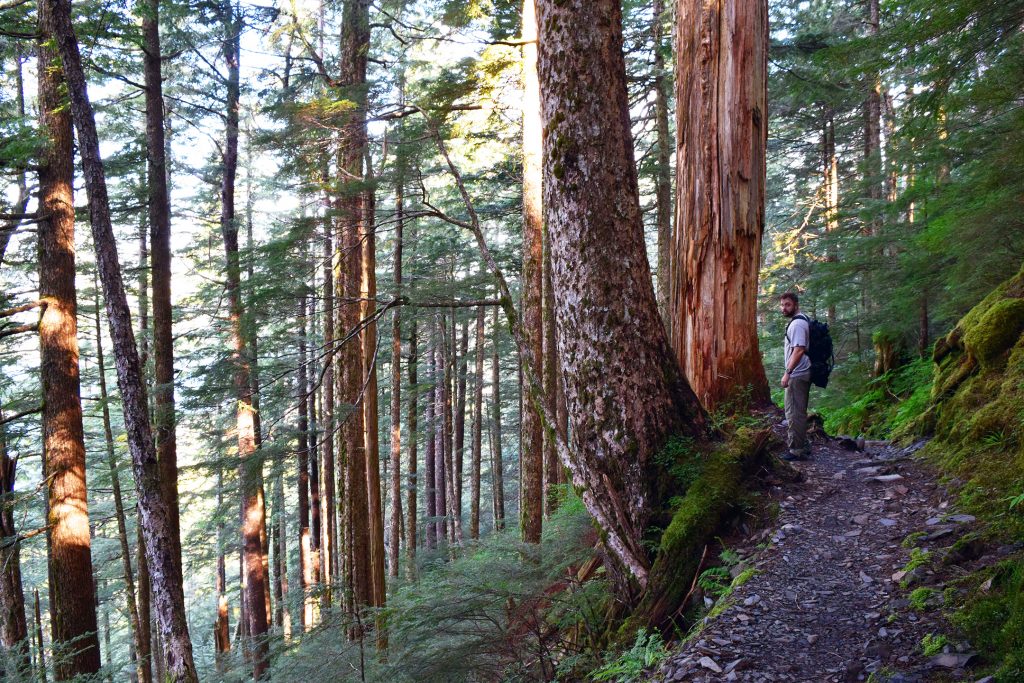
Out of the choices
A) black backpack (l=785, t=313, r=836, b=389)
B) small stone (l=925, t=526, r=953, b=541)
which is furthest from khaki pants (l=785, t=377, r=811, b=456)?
small stone (l=925, t=526, r=953, b=541)

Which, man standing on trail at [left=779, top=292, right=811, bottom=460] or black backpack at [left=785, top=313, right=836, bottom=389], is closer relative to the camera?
man standing on trail at [left=779, top=292, right=811, bottom=460]

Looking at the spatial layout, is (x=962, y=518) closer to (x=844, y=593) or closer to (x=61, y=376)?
(x=844, y=593)

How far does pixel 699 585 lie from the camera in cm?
A: 431

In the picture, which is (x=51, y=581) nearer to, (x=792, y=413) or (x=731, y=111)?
(x=792, y=413)

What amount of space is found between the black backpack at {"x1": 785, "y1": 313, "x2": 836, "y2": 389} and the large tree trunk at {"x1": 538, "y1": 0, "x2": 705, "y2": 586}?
207 cm

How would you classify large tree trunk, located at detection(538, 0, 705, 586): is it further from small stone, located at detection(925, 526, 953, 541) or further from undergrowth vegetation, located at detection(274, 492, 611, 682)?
small stone, located at detection(925, 526, 953, 541)

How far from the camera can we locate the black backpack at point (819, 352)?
6410 millimetres

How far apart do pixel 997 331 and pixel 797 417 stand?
6.45ft

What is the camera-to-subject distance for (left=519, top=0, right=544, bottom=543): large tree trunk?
8.56 metres

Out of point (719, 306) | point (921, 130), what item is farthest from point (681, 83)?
point (921, 130)

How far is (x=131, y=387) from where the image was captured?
24.9 feet

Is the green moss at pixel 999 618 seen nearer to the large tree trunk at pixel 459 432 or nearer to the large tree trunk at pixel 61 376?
the large tree trunk at pixel 61 376

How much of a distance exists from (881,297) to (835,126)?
10177mm

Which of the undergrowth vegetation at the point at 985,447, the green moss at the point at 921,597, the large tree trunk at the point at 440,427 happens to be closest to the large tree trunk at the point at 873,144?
the undergrowth vegetation at the point at 985,447
